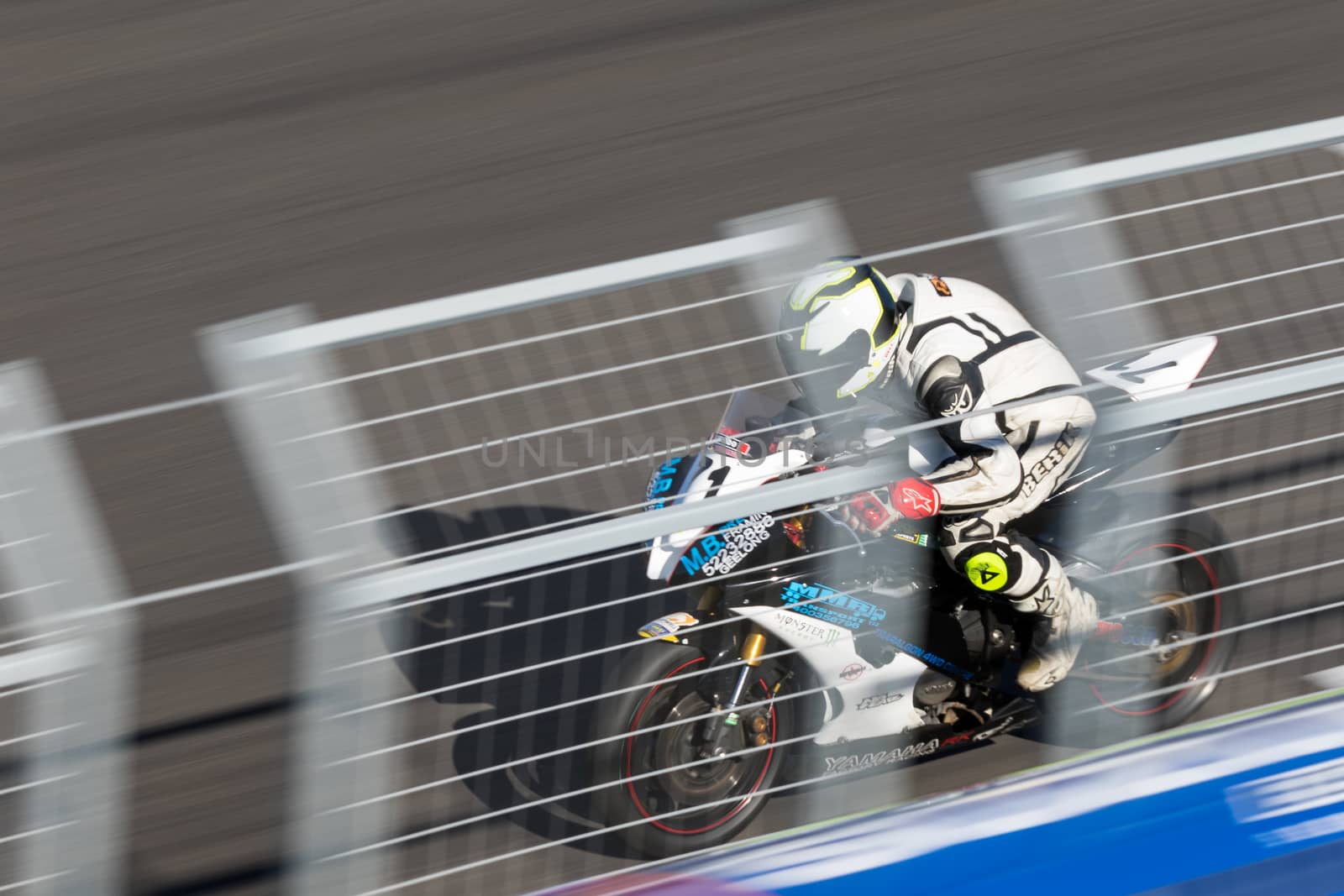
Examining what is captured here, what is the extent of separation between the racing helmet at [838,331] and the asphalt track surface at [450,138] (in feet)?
8.21

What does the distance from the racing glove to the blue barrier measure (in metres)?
0.67

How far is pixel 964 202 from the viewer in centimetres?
658

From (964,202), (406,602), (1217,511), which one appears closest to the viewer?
(406,602)

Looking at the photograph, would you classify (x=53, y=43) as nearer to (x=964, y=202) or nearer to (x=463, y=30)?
(x=463, y=30)

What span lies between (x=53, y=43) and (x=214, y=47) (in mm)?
839

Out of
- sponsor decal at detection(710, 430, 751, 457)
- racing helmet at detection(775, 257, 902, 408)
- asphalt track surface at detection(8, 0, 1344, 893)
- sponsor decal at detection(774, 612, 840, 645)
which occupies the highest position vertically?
asphalt track surface at detection(8, 0, 1344, 893)

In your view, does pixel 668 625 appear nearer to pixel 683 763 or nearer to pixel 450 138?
pixel 683 763

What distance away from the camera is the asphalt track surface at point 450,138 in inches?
241

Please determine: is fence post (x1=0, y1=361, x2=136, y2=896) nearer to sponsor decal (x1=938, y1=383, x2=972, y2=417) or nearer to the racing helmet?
the racing helmet

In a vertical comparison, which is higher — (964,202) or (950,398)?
(964,202)

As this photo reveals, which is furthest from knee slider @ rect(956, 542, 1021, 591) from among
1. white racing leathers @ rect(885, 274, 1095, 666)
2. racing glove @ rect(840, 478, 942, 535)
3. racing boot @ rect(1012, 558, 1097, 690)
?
racing glove @ rect(840, 478, 942, 535)

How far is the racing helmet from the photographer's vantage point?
358 centimetres

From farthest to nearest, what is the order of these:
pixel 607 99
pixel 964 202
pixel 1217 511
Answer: pixel 607 99 < pixel 964 202 < pixel 1217 511

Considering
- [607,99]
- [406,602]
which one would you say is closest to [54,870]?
[406,602]
